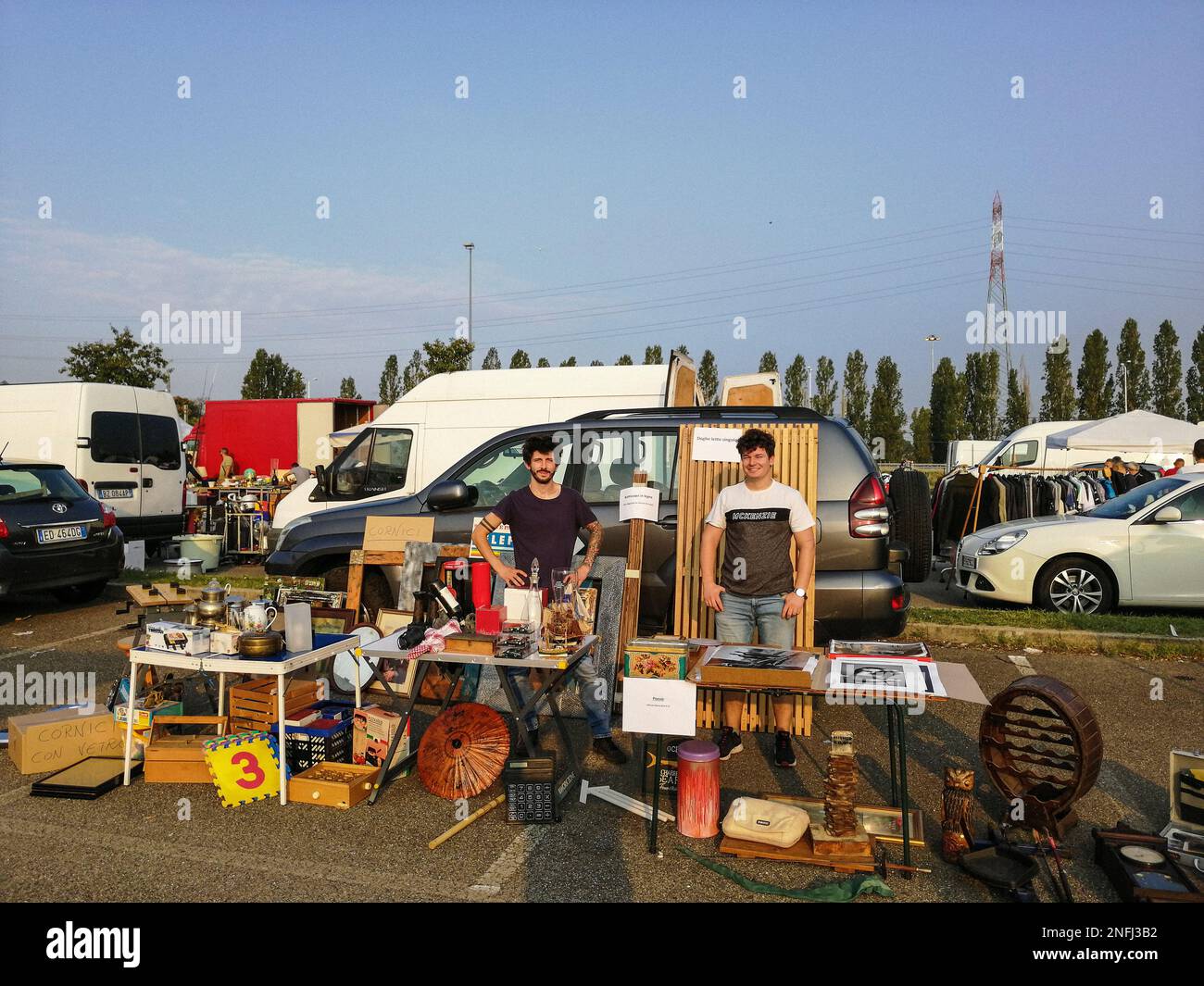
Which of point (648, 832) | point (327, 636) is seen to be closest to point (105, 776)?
point (327, 636)

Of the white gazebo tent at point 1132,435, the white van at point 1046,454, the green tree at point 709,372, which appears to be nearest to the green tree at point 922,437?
the green tree at point 709,372

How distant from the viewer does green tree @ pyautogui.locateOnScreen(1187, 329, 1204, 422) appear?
48.8 meters

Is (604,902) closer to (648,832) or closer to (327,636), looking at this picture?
(648,832)

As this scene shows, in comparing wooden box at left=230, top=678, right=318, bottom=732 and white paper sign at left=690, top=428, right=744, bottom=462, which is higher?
white paper sign at left=690, top=428, right=744, bottom=462

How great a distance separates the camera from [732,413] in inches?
277

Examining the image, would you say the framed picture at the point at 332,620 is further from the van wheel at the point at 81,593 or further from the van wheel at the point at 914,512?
the van wheel at the point at 81,593

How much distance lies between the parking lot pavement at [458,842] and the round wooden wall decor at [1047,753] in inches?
8.6

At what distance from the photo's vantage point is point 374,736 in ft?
17.1

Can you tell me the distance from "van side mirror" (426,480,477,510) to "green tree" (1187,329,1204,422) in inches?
2095

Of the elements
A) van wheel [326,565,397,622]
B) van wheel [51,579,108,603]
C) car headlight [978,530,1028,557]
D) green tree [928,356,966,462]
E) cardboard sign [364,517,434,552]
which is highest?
green tree [928,356,966,462]

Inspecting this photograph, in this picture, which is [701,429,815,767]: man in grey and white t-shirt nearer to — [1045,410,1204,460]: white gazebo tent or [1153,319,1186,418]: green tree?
[1045,410,1204,460]: white gazebo tent

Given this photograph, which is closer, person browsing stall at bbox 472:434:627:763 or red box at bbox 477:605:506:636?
red box at bbox 477:605:506:636

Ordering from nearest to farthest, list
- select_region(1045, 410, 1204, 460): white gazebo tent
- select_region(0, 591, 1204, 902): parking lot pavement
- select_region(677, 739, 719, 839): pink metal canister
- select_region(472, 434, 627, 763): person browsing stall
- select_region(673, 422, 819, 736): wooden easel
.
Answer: select_region(0, 591, 1204, 902): parking lot pavement < select_region(677, 739, 719, 839): pink metal canister < select_region(472, 434, 627, 763): person browsing stall < select_region(673, 422, 819, 736): wooden easel < select_region(1045, 410, 1204, 460): white gazebo tent

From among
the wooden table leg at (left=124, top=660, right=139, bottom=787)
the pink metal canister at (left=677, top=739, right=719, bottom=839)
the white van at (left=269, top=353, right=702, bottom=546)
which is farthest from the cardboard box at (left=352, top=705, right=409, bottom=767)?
the white van at (left=269, top=353, right=702, bottom=546)
